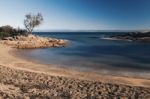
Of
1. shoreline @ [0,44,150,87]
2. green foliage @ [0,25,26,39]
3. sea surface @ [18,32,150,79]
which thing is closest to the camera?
shoreline @ [0,44,150,87]

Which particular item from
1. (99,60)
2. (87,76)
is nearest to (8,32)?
(99,60)

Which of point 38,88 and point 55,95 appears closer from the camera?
point 55,95

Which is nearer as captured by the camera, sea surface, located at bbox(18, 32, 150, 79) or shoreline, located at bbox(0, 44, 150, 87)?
shoreline, located at bbox(0, 44, 150, 87)

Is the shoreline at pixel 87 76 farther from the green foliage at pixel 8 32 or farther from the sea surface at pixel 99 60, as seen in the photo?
the green foliage at pixel 8 32

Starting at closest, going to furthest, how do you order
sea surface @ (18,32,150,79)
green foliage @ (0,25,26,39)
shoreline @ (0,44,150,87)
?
shoreline @ (0,44,150,87) < sea surface @ (18,32,150,79) < green foliage @ (0,25,26,39)

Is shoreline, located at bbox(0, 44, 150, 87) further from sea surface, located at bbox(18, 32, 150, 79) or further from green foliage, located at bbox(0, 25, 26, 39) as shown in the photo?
green foliage, located at bbox(0, 25, 26, 39)

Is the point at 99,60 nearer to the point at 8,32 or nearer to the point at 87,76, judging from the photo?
the point at 87,76

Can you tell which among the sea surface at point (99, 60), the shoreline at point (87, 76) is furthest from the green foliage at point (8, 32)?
the shoreline at point (87, 76)

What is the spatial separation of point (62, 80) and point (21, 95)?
222 inches

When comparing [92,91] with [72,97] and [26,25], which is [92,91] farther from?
[26,25]

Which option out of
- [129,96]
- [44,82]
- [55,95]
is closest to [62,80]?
[44,82]

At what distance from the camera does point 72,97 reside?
14023 millimetres

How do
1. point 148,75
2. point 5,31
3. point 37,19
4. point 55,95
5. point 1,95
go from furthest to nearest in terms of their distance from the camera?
point 37,19, point 5,31, point 148,75, point 55,95, point 1,95

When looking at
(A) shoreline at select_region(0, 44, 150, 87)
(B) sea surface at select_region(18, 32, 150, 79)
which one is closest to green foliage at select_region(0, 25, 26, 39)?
(B) sea surface at select_region(18, 32, 150, 79)
